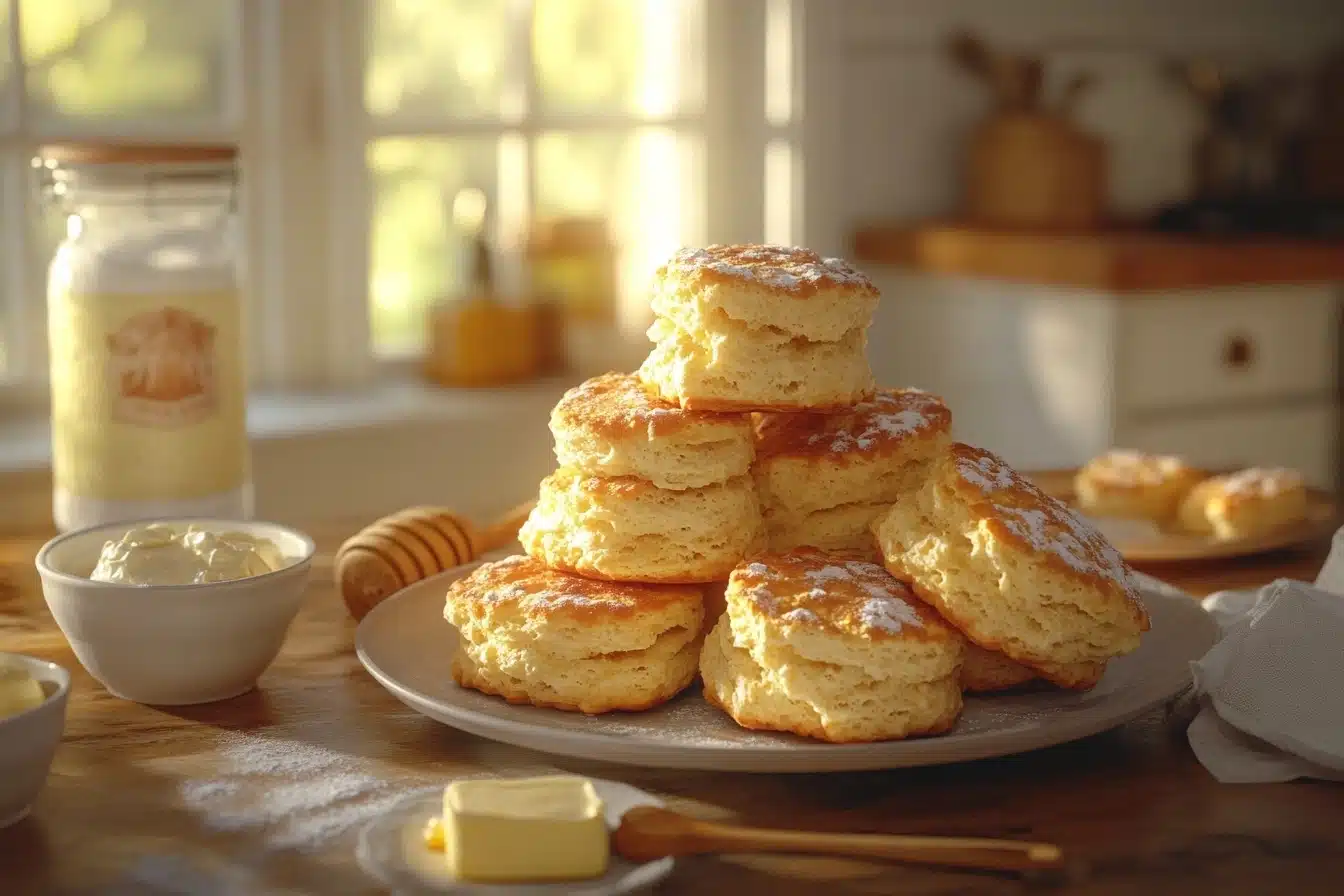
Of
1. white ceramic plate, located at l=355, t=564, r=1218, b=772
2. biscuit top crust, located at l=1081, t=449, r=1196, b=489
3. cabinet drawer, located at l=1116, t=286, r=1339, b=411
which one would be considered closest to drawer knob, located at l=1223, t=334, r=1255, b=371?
cabinet drawer, located at l=1116, t=286, r=1339, b=411

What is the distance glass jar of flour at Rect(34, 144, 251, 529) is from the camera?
4.66 feet

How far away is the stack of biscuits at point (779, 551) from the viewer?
3.27 ft

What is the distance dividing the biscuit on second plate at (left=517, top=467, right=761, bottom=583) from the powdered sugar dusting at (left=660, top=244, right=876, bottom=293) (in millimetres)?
148

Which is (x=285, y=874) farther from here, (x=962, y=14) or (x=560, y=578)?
(x=962, y=14)

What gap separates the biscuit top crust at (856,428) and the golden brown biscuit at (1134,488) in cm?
47

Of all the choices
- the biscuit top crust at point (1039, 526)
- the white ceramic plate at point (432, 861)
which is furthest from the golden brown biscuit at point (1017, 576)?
the white ceramic plate at point (432, 861)

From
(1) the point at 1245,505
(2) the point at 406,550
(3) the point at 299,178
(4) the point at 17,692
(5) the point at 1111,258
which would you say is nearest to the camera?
(4) the point at 17,692

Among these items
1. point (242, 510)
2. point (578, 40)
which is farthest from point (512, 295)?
point (242, 510)

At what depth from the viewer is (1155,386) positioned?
2713 millimetres

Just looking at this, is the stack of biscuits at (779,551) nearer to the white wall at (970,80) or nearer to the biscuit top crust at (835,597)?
the biscuit top crust at (835,597)

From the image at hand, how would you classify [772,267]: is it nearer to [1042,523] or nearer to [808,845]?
[1042,523]

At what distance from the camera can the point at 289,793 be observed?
971 mm

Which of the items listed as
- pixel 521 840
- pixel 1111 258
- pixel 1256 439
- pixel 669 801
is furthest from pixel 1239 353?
pixel 521 840

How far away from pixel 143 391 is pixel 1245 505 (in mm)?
1032
